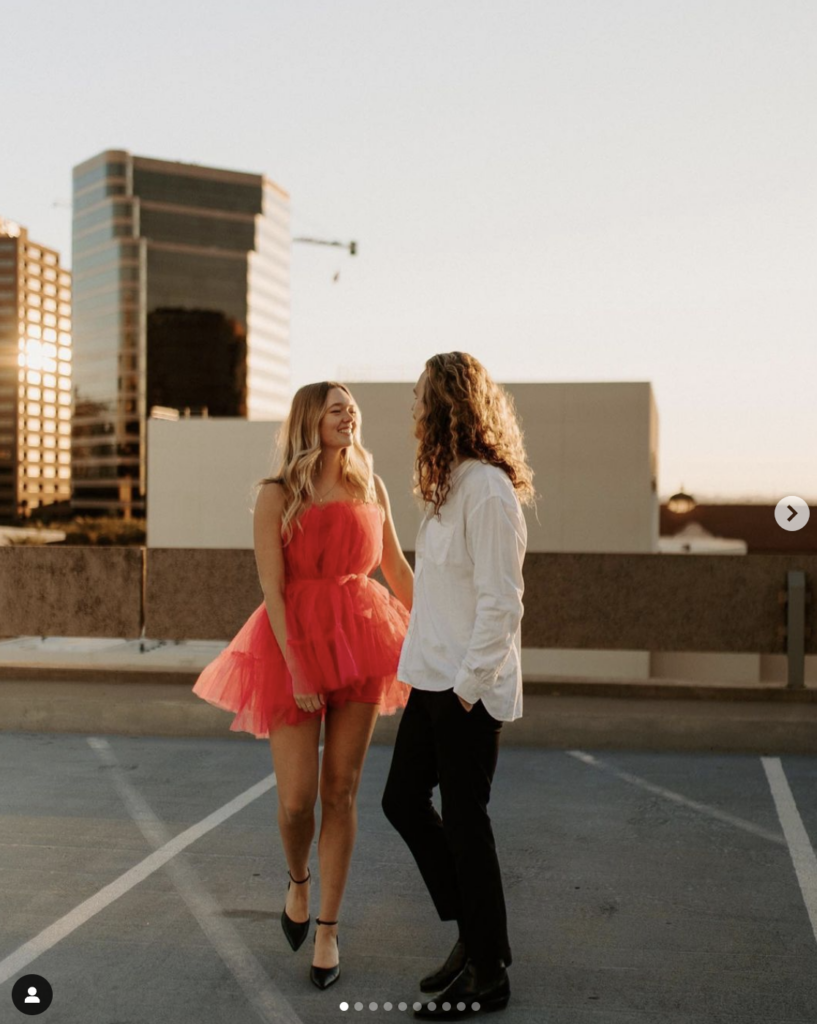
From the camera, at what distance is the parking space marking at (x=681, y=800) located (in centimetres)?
533

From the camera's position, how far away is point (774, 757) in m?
7.03

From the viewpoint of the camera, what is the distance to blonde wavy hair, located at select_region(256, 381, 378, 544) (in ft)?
12.1

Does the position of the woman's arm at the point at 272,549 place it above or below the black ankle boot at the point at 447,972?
above

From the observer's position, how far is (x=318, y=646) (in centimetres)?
369

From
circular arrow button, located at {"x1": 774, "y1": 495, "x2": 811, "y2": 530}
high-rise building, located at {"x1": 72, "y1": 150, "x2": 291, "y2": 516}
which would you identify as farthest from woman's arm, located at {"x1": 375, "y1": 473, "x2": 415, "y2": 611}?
high-rise building, located at {"x1": 72, "y1": 150, "x2": 291, "y2": 516}

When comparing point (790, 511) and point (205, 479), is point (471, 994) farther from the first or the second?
point (205, 479)

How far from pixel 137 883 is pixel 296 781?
1329 mm

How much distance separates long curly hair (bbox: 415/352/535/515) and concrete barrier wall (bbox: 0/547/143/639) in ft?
18.5

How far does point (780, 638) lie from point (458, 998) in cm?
535

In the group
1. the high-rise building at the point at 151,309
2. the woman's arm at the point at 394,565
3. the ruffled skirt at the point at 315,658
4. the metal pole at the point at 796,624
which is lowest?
the metal pole at the point at 796,624

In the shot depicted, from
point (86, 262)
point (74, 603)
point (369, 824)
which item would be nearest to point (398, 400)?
point (74, 603)

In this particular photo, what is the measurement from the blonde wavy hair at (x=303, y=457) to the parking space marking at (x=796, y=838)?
2.41 metres

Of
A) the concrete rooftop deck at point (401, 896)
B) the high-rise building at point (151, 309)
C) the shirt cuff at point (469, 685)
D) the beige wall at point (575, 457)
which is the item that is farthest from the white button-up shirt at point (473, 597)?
the high-rise building at point (151, 309)

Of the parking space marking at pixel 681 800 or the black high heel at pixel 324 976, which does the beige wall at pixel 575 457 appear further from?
the black high heel at pixel 324 976
